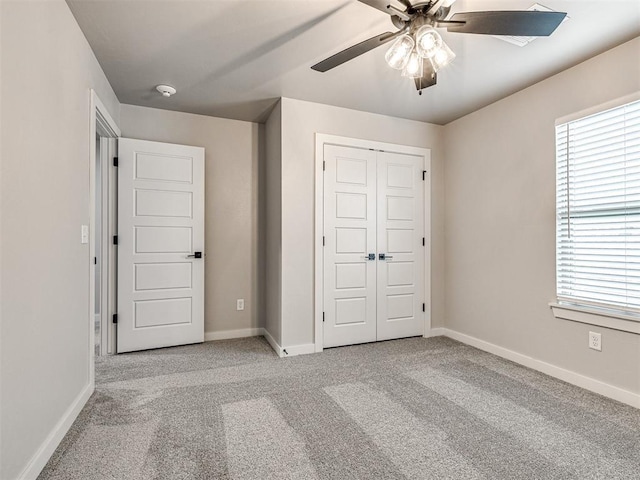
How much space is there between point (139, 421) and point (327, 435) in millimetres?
1141

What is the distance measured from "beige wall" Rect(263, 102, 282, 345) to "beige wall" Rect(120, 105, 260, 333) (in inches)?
7.3

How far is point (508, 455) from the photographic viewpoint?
169 cm

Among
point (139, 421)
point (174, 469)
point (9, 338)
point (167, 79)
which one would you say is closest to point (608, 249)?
point (174, 469)

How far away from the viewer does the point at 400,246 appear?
375 cm

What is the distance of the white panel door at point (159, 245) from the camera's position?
324cm

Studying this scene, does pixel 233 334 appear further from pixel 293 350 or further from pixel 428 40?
pixel 428 40

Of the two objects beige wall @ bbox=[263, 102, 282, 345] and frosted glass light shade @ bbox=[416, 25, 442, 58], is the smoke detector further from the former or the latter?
frosted glass light shade @ bbox=[416, 25, 442, 58]

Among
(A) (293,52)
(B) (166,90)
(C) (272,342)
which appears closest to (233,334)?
(C) (272,342)

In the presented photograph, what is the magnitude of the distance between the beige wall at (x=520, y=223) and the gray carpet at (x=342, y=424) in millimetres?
321

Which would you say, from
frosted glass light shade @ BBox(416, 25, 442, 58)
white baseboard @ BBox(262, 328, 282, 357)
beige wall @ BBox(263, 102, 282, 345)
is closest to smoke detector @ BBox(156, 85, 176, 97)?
beige wall @ BBox(263, 102, 282, 345)

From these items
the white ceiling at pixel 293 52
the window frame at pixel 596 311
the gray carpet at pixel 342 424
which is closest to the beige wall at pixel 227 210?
the white ceiling at pixel 293 52

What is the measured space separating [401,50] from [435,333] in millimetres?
3145

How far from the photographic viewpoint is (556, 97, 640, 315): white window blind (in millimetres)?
2266

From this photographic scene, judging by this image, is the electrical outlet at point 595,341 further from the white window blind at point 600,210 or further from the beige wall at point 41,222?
the beige wall at point 41,222
